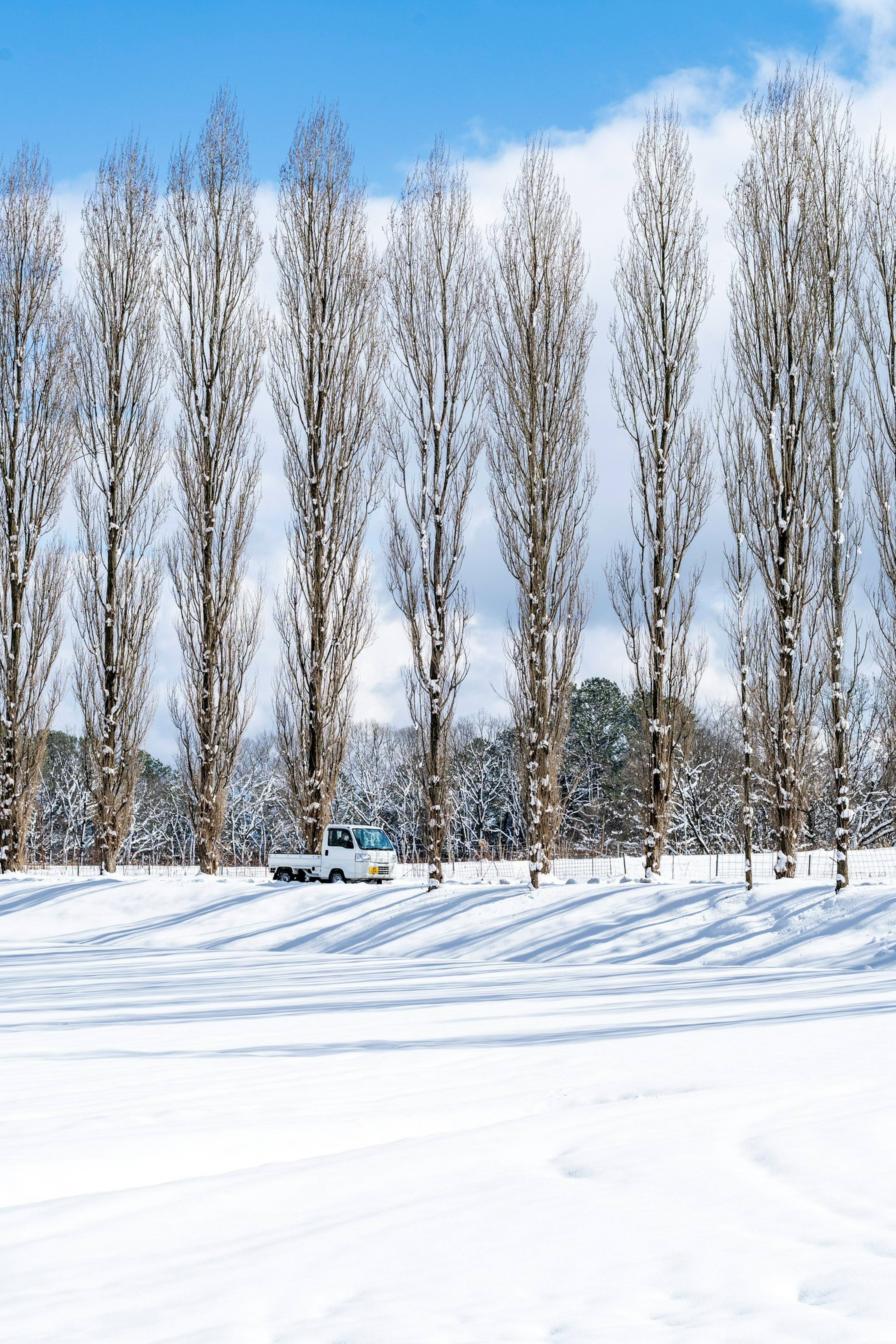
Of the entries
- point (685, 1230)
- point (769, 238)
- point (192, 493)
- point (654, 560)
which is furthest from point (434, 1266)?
point (192, 493)

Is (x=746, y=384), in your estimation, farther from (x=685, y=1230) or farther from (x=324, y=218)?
(x=685, y=1230)

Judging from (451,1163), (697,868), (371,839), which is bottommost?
(697,868)

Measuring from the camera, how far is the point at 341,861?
75.6 feet

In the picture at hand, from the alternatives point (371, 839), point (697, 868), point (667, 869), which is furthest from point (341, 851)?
point (697, 868)

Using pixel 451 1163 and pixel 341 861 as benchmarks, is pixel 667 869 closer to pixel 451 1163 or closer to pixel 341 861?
pixel 341 861

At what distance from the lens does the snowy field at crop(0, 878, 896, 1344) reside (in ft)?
10.3

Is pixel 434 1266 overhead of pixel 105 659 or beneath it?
beneath

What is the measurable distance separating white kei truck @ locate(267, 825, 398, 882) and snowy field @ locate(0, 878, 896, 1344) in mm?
11083

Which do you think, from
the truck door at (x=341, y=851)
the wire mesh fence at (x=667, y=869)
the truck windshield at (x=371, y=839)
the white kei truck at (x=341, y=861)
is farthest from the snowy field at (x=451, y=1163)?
the wire mesh fence at (x=667, y=869)

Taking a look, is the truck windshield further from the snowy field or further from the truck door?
the snowy field

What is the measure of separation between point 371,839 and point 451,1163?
63.8 ft

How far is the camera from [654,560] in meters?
20.6

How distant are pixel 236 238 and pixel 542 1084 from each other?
882 inches

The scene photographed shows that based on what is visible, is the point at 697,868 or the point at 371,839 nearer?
the point at 371,839
